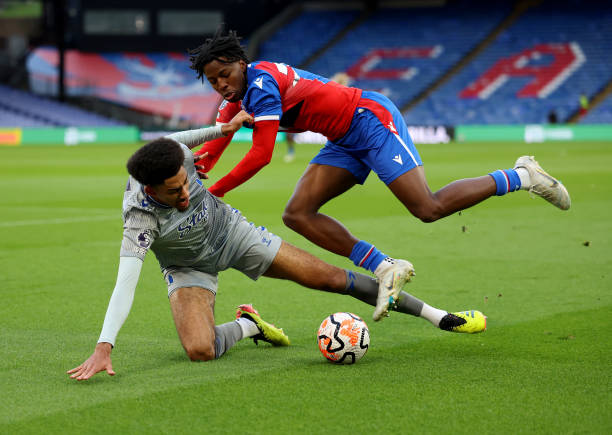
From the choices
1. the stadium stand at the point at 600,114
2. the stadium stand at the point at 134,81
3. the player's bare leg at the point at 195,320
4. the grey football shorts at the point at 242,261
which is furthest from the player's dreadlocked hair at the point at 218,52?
the stadium stand at the point at 134,81

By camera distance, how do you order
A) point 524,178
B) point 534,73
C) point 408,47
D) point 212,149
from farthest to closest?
point 408,47
point 534,73
point 524,178
point 212,149

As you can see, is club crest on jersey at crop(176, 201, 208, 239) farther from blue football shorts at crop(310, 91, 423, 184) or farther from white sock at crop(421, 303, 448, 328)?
white sock at crop(421, 303, 448, 328)

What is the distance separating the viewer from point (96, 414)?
451 centimetres

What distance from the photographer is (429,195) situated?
260 inches

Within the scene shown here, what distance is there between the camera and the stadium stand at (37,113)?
157 feet

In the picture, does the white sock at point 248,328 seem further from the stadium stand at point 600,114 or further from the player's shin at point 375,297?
the stadium stand at point 600,114

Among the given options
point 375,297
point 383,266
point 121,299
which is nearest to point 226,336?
point 121,299

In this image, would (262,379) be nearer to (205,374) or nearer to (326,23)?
(205,374)

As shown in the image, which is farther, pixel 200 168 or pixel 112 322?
pixel 200 168

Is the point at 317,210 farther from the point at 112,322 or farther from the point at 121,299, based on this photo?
the point at 112,322

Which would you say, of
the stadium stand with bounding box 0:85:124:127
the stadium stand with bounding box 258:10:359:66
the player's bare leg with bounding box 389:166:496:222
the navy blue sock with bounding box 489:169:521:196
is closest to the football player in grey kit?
the player's bare leg with bounding box 389:166:496:222

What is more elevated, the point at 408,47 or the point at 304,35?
the point at 408,47

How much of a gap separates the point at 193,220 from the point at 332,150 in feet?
5.60

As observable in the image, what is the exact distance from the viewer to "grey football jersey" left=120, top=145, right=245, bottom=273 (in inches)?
213
